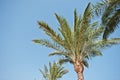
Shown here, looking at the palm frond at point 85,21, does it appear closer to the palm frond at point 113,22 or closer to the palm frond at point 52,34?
the palm frond at point 52,34

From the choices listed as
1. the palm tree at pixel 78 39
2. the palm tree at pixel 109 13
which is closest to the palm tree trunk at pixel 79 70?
the palm tree at pixel 78 39

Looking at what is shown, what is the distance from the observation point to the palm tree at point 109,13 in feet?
46.0

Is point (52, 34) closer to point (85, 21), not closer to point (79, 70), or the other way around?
point (85, 21)

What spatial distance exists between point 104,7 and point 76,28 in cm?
482

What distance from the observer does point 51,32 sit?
19.6 meters

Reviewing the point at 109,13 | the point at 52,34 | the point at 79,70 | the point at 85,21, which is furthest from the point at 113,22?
the point at 52,34

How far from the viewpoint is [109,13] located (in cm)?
1458

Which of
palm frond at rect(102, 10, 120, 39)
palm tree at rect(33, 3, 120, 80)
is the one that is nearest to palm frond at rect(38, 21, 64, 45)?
palm tree at rect(33, 3, 120, 80)

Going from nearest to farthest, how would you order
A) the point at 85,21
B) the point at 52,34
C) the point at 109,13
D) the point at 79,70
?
1. the point at 109,13
2. the point at 85,21
3. the point at 79,70
4. the point at 52,34

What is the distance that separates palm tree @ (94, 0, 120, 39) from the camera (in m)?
14.0

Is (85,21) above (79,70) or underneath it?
above

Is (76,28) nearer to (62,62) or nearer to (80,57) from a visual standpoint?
(80,57)

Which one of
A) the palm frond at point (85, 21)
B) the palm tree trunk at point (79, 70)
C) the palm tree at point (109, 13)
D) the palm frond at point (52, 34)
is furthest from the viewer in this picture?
the palm frond at point (52, 34)

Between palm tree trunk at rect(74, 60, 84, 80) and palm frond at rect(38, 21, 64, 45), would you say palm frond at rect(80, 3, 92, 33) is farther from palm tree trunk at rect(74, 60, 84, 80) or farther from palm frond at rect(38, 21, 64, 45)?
palm tree trunk at rect(74, 60, 84, 80)
